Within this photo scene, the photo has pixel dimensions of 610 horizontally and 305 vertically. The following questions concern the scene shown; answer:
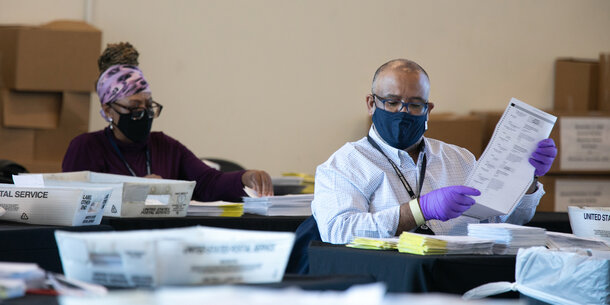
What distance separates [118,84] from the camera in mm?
3422

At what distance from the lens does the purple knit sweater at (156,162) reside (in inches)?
131

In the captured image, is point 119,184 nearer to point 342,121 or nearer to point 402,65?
point 402,65

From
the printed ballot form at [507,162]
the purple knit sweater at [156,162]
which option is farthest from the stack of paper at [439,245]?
the purple knit sweater at [156,162]

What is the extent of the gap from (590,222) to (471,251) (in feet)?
1.85

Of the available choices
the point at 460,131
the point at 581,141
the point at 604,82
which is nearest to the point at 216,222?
the point at 460,131

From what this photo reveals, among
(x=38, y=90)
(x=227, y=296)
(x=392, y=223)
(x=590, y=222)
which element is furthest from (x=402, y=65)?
(x=38, y=90)

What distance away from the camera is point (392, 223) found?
2.40m

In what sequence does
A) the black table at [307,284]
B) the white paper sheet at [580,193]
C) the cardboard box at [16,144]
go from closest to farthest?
the black table at [307,284]
the cardboard box at [16,144]
the white paper sheet at [580,193]

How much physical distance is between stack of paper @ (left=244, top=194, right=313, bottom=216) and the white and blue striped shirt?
464mm

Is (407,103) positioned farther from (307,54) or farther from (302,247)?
(307,54)

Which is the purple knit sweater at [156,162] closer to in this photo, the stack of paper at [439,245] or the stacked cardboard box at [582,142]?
the stack of paper at [439,245]

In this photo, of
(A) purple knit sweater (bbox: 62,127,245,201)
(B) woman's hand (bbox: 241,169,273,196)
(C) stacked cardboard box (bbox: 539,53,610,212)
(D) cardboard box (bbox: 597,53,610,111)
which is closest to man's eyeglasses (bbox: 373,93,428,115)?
(B) woman's hand (bbox: 241,169,273,196)

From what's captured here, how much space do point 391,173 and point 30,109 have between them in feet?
9.32

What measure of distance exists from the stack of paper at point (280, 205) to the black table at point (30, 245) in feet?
3.93
